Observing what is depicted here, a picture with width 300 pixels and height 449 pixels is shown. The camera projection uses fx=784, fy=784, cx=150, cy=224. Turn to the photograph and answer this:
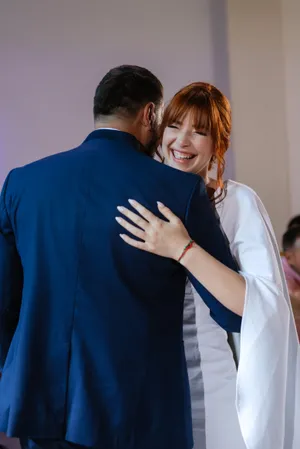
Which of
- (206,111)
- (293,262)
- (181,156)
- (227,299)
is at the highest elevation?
(206,111)

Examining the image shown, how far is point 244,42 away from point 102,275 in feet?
11.3

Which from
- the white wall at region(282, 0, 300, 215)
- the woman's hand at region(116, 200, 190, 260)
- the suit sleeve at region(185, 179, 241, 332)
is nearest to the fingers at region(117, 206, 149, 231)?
the woman's hand at region(116, 200, 190, 260)

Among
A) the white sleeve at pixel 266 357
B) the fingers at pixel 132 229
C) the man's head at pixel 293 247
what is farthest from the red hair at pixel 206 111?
the man's head at pixel 293 247

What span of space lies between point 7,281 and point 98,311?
281 millimetres

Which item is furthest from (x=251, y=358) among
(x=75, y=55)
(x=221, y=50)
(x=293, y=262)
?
(x=221, y=50)

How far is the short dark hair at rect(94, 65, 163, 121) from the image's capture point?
178 centimetres

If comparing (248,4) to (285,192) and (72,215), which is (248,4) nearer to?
(285,192)

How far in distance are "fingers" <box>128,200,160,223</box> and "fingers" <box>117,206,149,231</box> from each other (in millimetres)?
15

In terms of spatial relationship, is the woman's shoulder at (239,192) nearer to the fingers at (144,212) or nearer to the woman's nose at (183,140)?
the woman's nose at (183,140)

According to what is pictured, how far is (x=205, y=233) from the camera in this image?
1698 millimetres

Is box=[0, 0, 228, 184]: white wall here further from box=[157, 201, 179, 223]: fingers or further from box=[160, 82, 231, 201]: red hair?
box=[157, 201, 179, 223]: fingers

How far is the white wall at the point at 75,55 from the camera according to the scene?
454 centimetres

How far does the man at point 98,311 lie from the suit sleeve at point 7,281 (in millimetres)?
40

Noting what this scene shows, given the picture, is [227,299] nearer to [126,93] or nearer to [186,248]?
[186,248]
